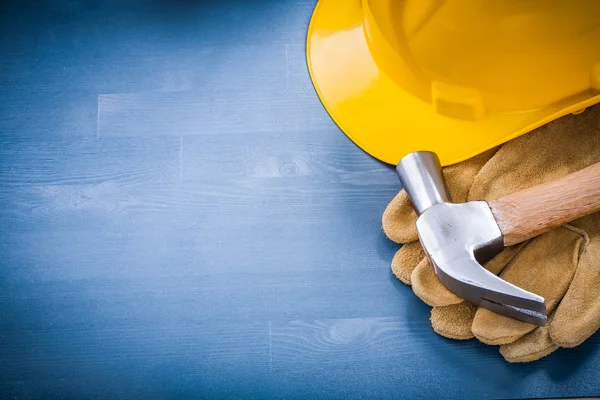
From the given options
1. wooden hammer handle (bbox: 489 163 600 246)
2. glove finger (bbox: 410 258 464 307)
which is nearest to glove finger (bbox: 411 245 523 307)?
glove finger (bbox: 410 258 464 307)

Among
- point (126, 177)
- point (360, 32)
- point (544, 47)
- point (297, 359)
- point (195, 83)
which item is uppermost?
point (544, 47)

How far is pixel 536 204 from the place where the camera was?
0.94 m

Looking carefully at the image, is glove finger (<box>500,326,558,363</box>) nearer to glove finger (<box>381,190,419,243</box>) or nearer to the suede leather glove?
the suede leather glove

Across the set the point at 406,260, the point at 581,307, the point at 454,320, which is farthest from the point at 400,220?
the point at 581,307

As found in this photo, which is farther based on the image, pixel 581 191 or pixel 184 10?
pixel 184 10

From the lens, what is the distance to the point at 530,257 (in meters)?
1.04

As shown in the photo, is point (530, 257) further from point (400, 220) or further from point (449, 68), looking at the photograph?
point (449, 68)

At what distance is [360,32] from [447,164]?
27 centimetres

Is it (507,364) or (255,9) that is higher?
(255,9)

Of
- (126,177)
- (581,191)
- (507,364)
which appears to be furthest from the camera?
(126,177)

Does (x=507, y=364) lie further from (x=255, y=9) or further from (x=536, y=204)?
(x=255, y=9)

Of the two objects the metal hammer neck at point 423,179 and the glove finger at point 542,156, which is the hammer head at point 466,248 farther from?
the glove finger at point 542,156

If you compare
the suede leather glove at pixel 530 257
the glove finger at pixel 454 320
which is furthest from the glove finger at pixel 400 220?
the glove finger at pixel 454 320

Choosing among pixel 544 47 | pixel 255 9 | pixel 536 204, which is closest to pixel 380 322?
pixel 536 204
